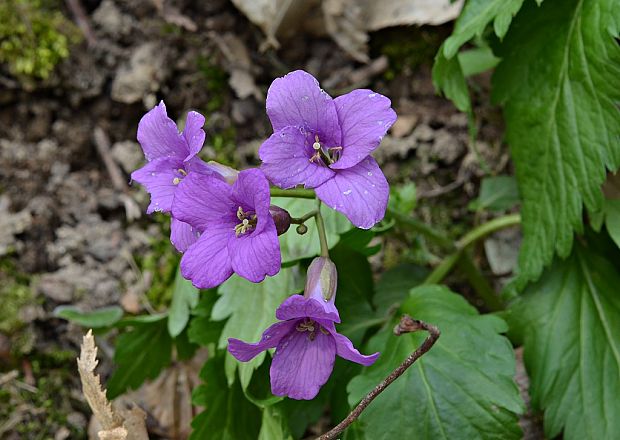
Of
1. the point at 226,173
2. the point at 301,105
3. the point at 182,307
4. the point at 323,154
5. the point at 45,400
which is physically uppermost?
the point at 301,105

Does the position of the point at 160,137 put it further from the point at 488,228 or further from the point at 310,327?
the point at 488,228

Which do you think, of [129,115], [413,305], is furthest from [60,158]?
[413,305]

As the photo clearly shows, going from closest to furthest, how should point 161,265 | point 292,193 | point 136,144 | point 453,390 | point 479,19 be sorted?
point 292,193, point 453,390, point 479,19, point 161,265, point 136,144

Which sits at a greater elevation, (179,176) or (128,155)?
(179,176)

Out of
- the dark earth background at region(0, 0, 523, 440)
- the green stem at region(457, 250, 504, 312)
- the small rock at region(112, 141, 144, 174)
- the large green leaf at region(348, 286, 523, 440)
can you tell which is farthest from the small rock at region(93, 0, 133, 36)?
the large green leaf at region(348, 286, 523, 440)

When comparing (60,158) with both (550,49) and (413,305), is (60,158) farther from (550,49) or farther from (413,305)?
(550,49)

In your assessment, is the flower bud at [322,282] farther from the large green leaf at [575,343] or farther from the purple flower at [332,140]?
the large green leaf at [575,343]

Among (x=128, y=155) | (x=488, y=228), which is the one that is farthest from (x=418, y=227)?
(x=128, y=155)

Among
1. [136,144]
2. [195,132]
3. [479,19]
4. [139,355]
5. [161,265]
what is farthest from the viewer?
[136,144]
